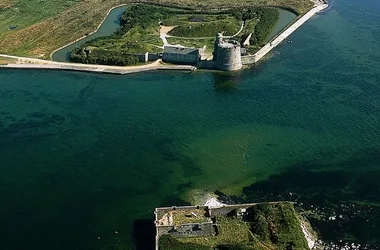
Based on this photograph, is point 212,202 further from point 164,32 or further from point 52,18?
point 52,18

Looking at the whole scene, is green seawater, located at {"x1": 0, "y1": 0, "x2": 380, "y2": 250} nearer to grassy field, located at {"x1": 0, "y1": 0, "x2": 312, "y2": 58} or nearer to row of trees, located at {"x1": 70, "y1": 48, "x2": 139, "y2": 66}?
row of trees, located at {"x1": 70, "y1": 48, "x2": 139, "y2": 66}

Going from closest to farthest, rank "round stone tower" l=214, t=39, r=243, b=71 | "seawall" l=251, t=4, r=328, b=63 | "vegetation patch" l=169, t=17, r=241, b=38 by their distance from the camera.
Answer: "round stone tower" l=214, t=39, r=243, b=71 → "seawall" l=251, t=4, r=328, b=63 → "vegetation patch" l=169, t=17, r=241, b=38

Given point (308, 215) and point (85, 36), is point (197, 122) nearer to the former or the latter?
point (308, 215)

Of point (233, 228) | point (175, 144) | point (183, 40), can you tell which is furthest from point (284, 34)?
point (233, 228)

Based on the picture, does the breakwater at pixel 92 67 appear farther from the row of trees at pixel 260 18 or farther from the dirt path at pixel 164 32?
the row of trees at pixel 260 18

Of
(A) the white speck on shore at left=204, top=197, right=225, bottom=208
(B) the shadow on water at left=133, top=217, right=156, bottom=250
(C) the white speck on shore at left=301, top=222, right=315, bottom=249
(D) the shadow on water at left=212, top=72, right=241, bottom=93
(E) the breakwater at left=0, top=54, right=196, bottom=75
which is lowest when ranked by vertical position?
(B) the shadow on water at left=133, top=217, right=156, bottom=250

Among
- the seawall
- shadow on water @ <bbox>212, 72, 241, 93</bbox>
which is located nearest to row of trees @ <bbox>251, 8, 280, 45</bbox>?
the seawall

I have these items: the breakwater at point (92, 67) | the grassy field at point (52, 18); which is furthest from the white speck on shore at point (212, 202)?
A: the grassy field at point (52, 18)
